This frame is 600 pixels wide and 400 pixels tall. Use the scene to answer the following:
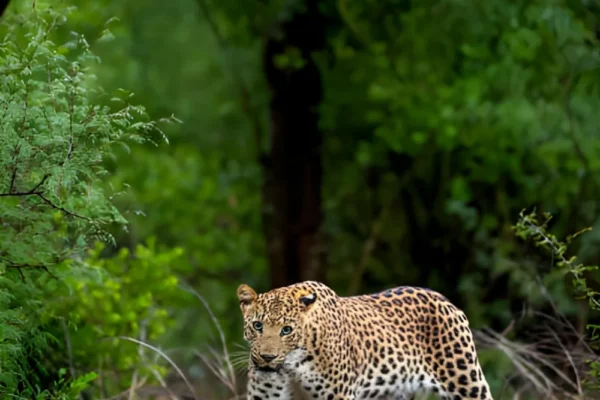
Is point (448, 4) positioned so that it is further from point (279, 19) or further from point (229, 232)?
point (229, 232)

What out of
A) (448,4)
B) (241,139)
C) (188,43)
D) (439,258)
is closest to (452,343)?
(448,4)

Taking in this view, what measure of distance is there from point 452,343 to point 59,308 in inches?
116

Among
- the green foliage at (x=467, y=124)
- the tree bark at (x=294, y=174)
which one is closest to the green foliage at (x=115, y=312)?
the tree bark at (x=294, y=174)

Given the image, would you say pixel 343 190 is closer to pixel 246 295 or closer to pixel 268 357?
pixel 246 295

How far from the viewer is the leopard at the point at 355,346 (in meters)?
7.23

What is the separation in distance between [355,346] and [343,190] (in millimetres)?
9406

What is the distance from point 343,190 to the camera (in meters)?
16.9

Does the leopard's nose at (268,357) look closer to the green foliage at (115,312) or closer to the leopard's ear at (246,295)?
the leopard's ear at (246,295)

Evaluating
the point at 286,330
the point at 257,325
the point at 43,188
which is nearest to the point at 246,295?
the point at 257,325

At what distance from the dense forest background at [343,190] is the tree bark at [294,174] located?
0.08ft

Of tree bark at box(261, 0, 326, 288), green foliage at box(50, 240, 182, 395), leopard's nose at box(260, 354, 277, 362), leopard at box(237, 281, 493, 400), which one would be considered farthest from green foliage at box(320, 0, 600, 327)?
leopard's nose at box(260, 354, 277, 362)

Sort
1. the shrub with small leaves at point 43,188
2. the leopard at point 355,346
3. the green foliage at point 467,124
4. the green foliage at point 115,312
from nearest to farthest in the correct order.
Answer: the shrub with small leaves at point 43,188, the leopard at point 355,346, the green foliage at point 115,312, the green foliage at point 467,124

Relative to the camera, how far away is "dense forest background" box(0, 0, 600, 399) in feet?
30.9

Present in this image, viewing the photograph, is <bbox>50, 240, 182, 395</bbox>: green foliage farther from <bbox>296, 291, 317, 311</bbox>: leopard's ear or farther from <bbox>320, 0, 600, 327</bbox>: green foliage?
<bbox>320, 0, 600, 327</bbox>: green foliage
